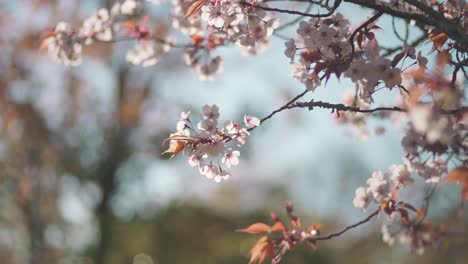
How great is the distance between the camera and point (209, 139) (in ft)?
4.27

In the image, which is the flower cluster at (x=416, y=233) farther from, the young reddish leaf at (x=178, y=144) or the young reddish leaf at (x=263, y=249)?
the young reddish leaf at (x=178, y=144)

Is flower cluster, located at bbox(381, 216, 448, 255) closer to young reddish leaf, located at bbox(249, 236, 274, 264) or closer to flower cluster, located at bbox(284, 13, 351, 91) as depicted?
young reddish leaf, located at bbox(249, 236, 274, 264)

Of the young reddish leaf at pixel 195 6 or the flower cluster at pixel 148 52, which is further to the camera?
the flower cluster at pixel 148 52

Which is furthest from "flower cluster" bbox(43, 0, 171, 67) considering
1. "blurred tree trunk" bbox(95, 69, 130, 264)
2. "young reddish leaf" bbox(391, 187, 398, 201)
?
"blurred tree trunk" bbox(95, 69, 130, 264)

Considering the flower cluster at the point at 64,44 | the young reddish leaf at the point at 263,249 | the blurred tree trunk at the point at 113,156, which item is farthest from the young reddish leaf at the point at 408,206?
the blurred tree trunk at the point at 113,156

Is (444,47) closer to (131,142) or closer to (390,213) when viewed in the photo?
(390,213)

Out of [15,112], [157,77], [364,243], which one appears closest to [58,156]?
[15,112]

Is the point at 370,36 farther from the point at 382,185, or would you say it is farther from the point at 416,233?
the point at 416,233

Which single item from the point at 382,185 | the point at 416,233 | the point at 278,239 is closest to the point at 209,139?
the point at 278,239

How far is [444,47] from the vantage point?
138 cm

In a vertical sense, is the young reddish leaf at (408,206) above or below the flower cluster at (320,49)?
below

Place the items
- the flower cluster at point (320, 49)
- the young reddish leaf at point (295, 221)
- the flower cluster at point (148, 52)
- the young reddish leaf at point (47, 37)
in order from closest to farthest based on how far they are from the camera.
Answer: the flower cluster at point (320, 49)
the young reddish leaf at point (295, 221)
the young reddish leaf at point (47, 37)
the flower cluster at point (148, 52)

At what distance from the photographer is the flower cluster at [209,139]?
1.29 m

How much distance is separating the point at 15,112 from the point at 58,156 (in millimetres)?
873
